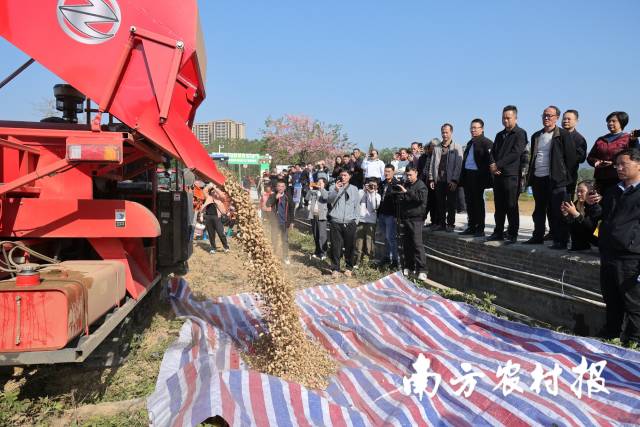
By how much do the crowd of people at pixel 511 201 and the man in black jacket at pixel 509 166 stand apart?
0.01m

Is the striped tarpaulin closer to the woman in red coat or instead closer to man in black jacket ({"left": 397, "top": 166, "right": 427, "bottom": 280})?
man in black jacket ({"left": 397, "top": 166, "right": 427, "bottom": 280})

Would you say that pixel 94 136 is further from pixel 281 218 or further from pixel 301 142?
pixel 301 142

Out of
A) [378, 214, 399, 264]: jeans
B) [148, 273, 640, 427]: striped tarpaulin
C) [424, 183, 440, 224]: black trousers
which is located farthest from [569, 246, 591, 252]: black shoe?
[378, 214, 399, 264]: jeans

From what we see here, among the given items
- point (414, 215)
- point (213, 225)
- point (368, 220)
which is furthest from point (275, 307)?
point (213, 225)

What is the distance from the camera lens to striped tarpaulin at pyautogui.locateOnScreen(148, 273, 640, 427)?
285 cm

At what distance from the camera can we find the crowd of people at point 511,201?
416cm

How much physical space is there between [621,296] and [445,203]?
149 inches

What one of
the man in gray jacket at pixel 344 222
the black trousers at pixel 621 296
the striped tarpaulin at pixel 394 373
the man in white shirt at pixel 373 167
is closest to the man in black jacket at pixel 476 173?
the man in gray jacket at pixel 344 222

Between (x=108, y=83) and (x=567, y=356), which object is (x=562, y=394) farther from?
(x=108, y=83)

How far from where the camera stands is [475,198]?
22.7 ft

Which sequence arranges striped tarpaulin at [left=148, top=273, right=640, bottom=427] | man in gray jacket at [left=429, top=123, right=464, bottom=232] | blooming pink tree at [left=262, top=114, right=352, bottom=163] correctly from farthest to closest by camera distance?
blooming pink tree at [left=262, top=114, right=352, bottom=163]
man in gray jacket at [left=429, top=123, right=464, bottom=232]
striped tarpaulin at [left=148, top=273, right=640, bottom=427]

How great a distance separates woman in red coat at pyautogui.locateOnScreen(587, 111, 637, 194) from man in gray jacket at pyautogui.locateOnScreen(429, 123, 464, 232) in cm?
213

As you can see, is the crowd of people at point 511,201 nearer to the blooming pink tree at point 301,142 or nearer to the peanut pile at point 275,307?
the peanut pile at point 275,307

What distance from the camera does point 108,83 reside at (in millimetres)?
3395
